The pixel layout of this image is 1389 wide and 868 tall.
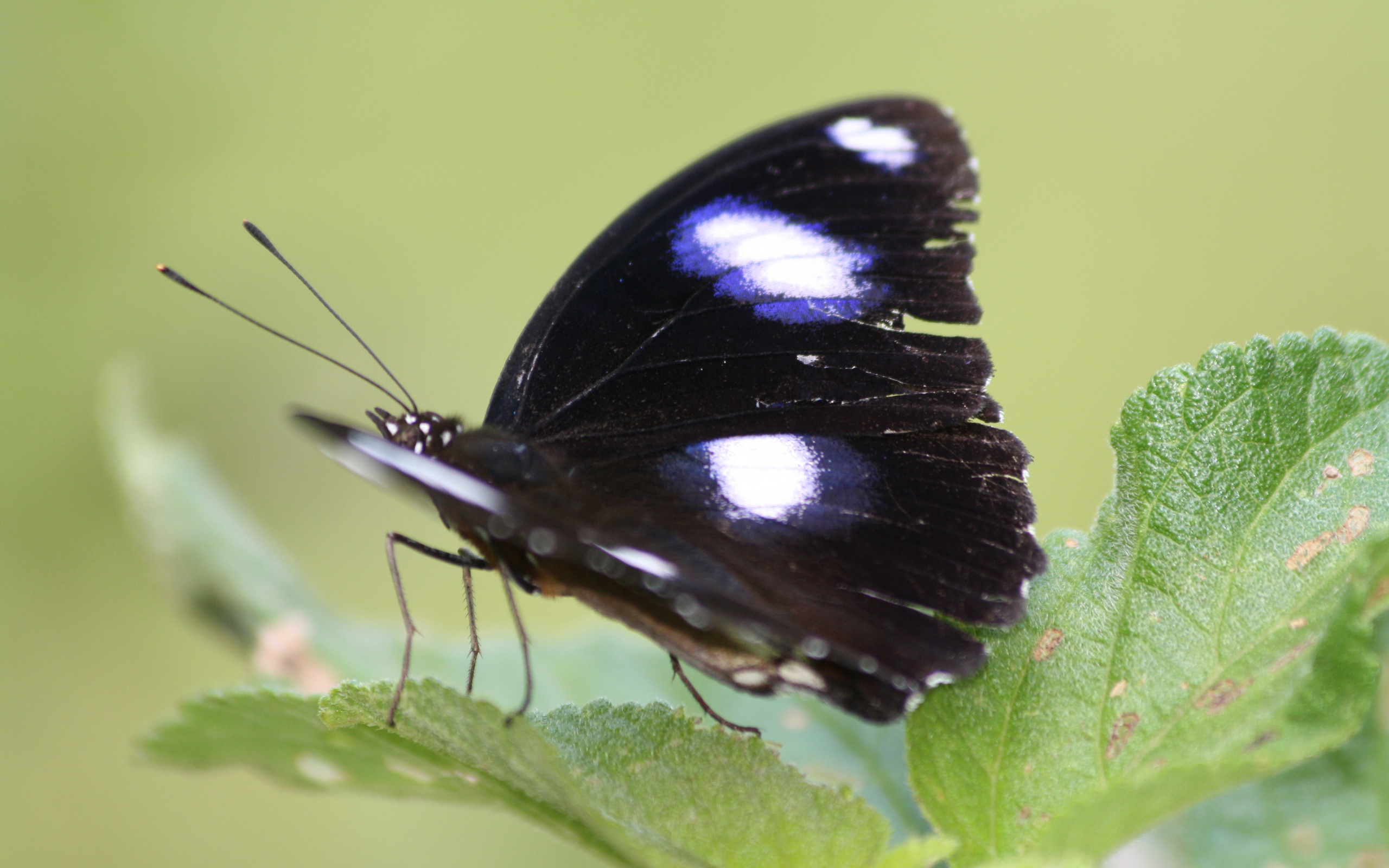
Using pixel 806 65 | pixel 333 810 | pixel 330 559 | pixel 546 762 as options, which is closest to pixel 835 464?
pixel 546 762

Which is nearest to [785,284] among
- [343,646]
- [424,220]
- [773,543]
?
[773,543]

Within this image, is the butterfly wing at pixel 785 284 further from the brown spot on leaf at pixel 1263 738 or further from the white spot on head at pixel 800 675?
the brown spot on leaf at pixel 1263 738

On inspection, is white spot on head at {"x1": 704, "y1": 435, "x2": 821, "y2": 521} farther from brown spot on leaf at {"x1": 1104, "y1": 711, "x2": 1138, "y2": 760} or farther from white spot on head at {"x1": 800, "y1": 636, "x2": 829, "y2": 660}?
brown spot on leaf at {"x1": 1104, "y1": 711, "x2": 1138, "y2": 760}

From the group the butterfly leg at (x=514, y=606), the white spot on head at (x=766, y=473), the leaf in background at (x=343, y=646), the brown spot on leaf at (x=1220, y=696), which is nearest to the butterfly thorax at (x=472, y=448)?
the butterfly leg at (x=514, y=606)

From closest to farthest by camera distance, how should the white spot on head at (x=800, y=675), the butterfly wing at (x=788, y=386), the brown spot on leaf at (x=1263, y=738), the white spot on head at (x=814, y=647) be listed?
the brown spot on leaf at (x=1263, y=738) → the white spot on head at (x=814, y=647) → the white spot on head at (x=800, y=675) → the butterfly wing at (x=788, y=386)

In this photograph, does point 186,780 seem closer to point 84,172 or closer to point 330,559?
point 330,559

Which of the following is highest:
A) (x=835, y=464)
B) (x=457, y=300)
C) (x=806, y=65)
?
(x=806, y=65)

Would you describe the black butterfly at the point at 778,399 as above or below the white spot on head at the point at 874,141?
below

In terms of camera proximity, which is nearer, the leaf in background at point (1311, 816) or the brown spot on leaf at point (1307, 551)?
the brown spot on leaf at point (1307, 551)
